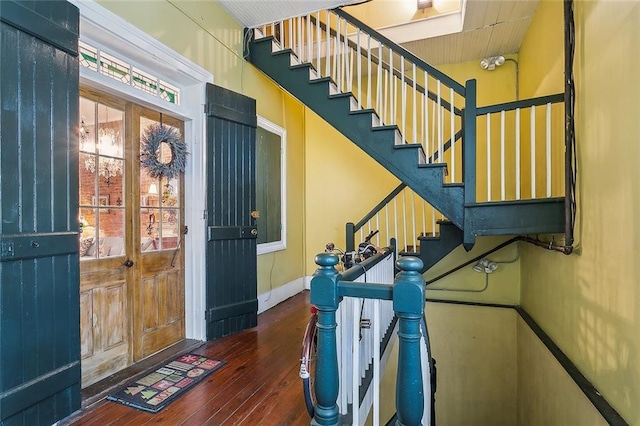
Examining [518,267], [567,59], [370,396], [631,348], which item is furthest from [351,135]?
[518,267]

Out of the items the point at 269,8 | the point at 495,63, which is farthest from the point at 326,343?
the point at 495,63

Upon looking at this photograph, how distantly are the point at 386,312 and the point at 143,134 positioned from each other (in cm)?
258

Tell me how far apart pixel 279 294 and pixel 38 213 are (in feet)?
10.1

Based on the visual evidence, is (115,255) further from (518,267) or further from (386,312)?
(518,267)

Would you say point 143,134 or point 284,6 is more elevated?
point 284,6

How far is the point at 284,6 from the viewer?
3430 mm

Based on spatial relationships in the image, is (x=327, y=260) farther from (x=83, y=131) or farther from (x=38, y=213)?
(x=83, y=131)

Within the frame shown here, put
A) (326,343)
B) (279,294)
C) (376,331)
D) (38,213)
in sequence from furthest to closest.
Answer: (279,294) → (38,213) → (376,331) → (326,343)

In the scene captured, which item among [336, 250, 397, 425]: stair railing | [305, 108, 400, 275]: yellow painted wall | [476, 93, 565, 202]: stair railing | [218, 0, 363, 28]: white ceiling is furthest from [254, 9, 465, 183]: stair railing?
[336, 250, 397, 425]: stair railing

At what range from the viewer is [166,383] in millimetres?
2346

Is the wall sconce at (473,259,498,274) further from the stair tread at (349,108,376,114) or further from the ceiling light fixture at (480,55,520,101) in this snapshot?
the stair tread at (349,108,376,114)

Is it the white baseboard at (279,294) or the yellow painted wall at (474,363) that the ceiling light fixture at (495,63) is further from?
the white baseboard at (279,294)

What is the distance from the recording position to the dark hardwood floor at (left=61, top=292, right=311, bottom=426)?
6.46 ft

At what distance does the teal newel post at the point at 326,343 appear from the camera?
1351 millimetres
